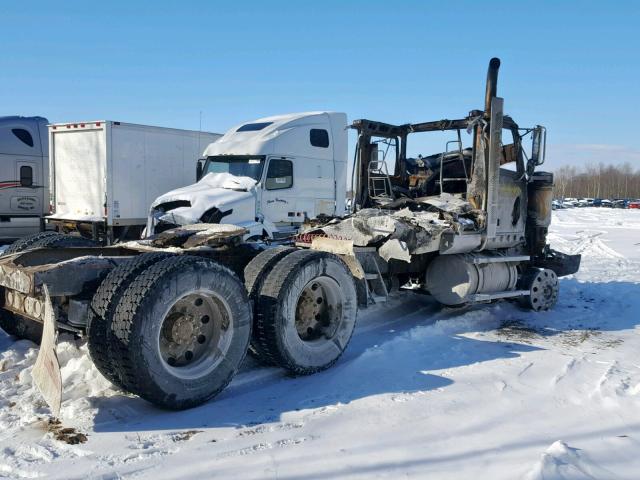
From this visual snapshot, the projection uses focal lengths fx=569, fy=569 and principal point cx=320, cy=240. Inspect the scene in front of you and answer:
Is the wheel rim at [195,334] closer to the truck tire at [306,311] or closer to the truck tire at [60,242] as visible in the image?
the truck tire at [306,311]

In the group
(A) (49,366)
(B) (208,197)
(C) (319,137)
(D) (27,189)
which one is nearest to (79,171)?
(D) (27,189)

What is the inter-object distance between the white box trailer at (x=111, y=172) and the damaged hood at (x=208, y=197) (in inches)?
103

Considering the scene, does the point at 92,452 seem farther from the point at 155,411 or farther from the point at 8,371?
the point at 8,371

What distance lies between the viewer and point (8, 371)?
5078 millimetres

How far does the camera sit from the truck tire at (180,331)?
13.2 ft

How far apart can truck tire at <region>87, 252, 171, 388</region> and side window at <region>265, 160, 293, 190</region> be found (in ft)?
21.9

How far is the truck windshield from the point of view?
35.2 ft

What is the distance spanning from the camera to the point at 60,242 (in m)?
6.07

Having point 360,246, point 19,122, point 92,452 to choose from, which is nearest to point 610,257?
point 360,246

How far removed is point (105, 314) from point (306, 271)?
1.88 metres

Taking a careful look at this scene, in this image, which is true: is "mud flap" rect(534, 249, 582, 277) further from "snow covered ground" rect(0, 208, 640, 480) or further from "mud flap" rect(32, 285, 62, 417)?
"mud flap" rect(32, 285, 62, 417)

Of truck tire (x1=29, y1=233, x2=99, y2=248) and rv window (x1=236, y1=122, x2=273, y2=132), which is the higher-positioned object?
rv window (x1=236, y1=122, x2=273, y2=132)

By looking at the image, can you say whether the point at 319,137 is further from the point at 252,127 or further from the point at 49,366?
the point at 49,366

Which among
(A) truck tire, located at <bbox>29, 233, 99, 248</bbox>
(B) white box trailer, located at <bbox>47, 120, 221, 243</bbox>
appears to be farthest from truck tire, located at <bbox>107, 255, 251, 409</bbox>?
(B) white box trailer, located at <bbox>47, 120, 221, 243</bbox>
